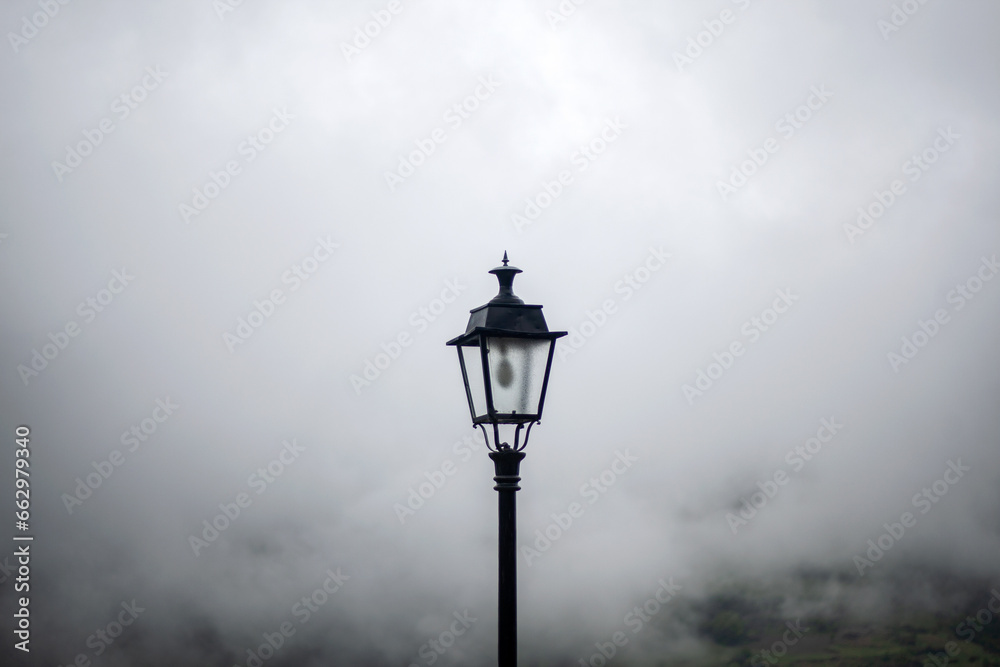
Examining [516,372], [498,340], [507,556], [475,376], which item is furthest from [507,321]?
[507,556]

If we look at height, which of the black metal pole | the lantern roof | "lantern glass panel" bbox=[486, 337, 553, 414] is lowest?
the black metal pole

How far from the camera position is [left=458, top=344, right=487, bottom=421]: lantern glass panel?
701cm

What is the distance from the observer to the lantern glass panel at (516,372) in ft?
22.5

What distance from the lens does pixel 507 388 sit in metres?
6.88

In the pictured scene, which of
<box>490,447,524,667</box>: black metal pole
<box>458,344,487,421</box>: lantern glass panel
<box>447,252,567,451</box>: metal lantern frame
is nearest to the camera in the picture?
<box>490,447,524,667</box>: black metal pole

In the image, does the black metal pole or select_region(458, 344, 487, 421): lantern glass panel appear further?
select_region(458, 344, 487, 421): lantern glass panel

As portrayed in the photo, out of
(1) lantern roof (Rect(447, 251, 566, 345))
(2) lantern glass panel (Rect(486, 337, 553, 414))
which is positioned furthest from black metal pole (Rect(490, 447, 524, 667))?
(1) lantern roof (Rect(447, 251, 566, 345))

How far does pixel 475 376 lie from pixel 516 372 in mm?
407

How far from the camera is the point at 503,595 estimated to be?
6.68 meters

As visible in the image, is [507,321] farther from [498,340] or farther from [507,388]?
[507,388]

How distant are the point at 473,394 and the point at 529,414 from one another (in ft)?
1.97

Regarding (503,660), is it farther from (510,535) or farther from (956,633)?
(956,633)

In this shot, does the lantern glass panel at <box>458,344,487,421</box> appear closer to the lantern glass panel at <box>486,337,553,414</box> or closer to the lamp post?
the lamp post

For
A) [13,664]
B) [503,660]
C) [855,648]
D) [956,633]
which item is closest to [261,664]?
[13,664]
